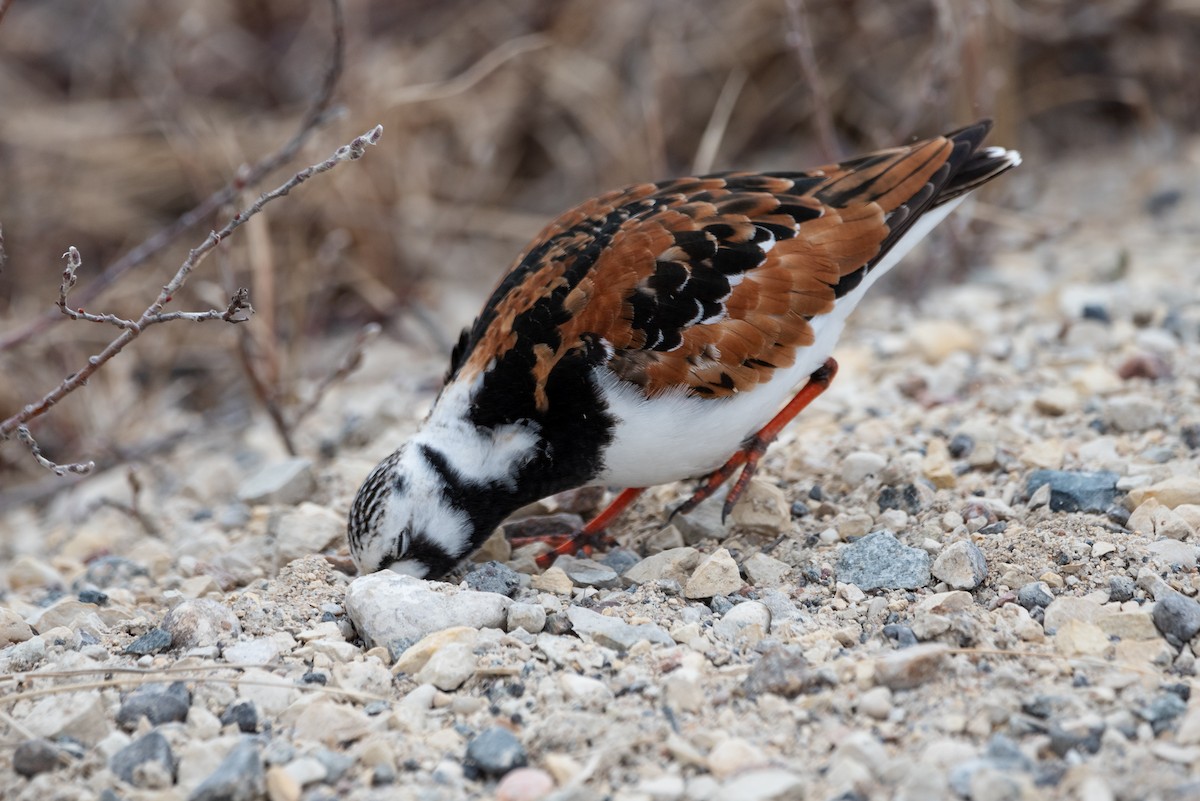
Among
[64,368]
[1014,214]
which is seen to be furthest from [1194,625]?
[64,368]

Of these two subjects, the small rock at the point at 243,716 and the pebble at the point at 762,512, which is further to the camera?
the pebble at the point at 762,512

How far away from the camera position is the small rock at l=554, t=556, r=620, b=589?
325cm

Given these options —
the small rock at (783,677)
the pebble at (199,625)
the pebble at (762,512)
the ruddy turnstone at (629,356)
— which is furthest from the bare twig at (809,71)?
the pebble at (199,625)

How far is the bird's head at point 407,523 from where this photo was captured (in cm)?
320

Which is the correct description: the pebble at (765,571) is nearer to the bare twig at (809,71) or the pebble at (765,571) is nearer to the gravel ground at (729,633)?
the gravel ground at (729,633)

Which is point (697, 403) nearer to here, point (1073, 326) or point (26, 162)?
point (1073, 326)

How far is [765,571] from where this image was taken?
3.18m

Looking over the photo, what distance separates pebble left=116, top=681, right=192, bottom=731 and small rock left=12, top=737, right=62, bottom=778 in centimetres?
17

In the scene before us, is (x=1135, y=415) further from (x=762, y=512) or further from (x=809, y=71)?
(x=809, y=71)

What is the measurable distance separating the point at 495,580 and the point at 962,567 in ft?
3.84

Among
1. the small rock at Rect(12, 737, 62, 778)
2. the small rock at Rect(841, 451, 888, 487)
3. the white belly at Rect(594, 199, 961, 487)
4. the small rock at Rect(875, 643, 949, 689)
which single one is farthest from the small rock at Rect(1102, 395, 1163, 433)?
the small rock at Rect(12, 737, 62, 778)

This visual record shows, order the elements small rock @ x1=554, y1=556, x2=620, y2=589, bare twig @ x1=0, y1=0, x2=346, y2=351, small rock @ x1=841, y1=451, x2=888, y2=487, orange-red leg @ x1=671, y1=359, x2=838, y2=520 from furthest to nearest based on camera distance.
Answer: bare twig @ x1=0, y1=0, x2=346, y2=351
small rock @ x1=841, y1=451, x2=888, y2=487
orange-red leg @ x1=671, y1=359, x2=838, y2=520
small rock @ x1=554, y1=556, x2=620, y2=589

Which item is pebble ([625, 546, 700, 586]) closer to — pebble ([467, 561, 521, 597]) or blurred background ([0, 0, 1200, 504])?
pebble ([467, 561, 521, 597])

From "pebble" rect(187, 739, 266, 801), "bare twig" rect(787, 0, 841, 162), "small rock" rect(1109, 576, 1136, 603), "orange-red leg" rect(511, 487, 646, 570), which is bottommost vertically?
"small rock" rect(1109, 576, 1136, 603)
